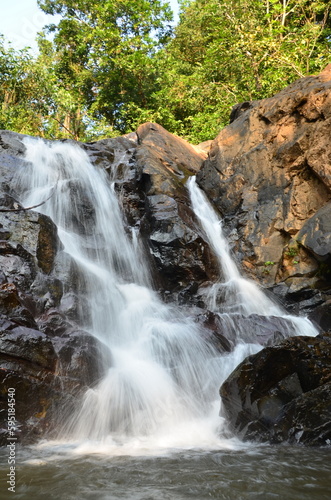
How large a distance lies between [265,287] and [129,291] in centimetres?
341

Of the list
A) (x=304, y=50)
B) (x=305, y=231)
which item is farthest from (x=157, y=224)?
(x=304, y=50)

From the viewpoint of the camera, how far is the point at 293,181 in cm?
988

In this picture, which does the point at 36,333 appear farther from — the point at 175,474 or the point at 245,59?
the point at 245,59

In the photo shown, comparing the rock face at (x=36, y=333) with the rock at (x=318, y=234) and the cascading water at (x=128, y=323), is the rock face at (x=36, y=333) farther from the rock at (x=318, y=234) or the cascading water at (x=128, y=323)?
the rock at (x=318, y=234)

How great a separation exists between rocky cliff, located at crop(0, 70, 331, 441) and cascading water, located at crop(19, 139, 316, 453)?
33 cm

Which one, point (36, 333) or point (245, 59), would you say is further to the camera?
point (245, 59)

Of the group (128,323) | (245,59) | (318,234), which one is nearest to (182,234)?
(128,323)

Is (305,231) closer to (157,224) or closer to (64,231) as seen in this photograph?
(157,224)

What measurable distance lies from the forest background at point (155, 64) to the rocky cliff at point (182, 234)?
13.8 feet

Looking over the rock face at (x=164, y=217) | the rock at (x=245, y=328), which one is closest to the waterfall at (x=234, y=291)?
the rock at (x=245, y=328)

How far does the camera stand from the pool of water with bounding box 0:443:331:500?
2939 mm

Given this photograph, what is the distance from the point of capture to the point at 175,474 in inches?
134

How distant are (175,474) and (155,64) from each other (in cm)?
2016

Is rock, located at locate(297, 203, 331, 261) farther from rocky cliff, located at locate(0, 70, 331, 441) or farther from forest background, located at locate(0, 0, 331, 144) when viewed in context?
forest background, located at locate(0, 0, 331, 144)
